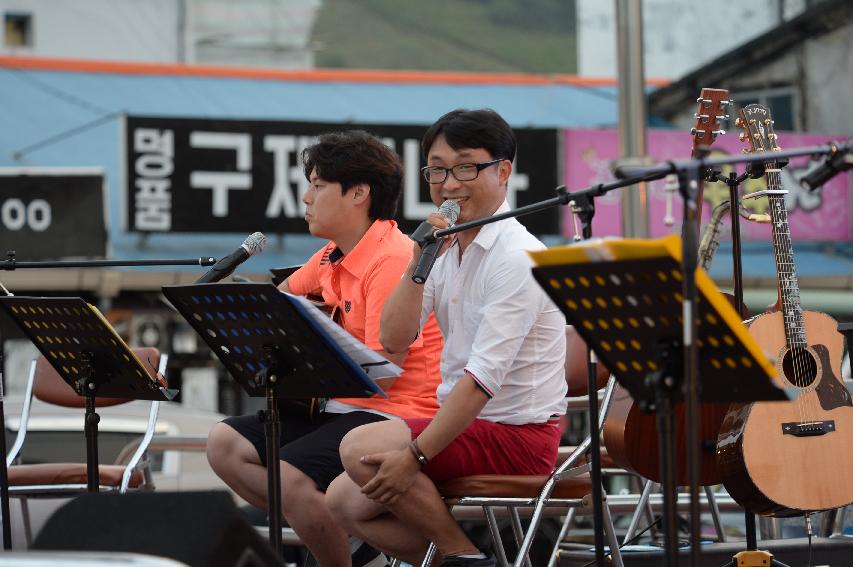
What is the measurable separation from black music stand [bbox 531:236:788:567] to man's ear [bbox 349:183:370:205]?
1.62 m

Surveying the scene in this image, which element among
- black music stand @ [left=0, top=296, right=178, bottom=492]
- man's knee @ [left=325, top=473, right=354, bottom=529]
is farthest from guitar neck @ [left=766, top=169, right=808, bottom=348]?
black music stand @ [left=0, top=296, right=178, bottom=492]

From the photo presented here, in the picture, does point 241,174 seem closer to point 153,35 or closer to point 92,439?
point 153,35

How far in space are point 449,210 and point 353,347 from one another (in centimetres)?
54

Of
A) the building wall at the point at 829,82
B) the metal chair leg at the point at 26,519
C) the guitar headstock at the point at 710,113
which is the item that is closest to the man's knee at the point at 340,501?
the guitar headstock at the point at 710,113

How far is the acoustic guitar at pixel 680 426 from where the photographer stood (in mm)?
4129

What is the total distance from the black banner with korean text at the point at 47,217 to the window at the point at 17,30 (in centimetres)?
426

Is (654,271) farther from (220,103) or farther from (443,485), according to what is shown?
(220,103)

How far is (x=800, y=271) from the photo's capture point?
11188 mm

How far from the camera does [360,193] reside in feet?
14.6

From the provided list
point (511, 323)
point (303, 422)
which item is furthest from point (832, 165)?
point (303, 422)

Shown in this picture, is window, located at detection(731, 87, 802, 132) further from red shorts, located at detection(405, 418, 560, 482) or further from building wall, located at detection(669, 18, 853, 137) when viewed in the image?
red shorts, located at detection(405, 418, 560, 482)

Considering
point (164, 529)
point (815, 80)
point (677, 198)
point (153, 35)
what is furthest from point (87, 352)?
point (153, 35)

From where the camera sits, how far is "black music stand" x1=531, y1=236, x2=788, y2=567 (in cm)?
274

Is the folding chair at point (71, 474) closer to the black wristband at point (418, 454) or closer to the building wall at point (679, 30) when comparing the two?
the black wristband at point (418, 454)
